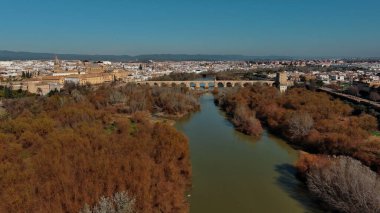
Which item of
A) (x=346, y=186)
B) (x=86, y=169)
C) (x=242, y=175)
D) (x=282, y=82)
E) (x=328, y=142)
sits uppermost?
(x=86, y=169)

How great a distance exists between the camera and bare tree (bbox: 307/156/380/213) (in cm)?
713

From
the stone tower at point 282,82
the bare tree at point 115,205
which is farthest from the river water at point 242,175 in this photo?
the stone tower at point 282,82

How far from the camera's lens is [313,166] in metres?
9.36

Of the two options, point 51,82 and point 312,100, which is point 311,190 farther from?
point 51,82

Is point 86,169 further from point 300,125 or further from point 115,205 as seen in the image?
point 300,125

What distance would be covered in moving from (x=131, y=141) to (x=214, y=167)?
121 inches

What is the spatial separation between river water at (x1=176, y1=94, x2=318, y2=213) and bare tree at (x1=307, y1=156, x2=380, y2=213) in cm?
52

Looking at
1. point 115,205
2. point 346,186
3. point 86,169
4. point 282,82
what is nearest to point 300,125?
point 346,186

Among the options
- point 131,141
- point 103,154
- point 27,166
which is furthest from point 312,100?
point 27,166

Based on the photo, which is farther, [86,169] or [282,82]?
[282,82]

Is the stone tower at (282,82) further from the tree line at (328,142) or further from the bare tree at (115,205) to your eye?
the bare tree at (115,205)

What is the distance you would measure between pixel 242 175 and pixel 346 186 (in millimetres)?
3471

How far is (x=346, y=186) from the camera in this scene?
7598 millimetres

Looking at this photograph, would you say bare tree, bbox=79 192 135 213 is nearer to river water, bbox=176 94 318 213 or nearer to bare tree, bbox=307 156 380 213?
river water, bbox=176 94 318 213
